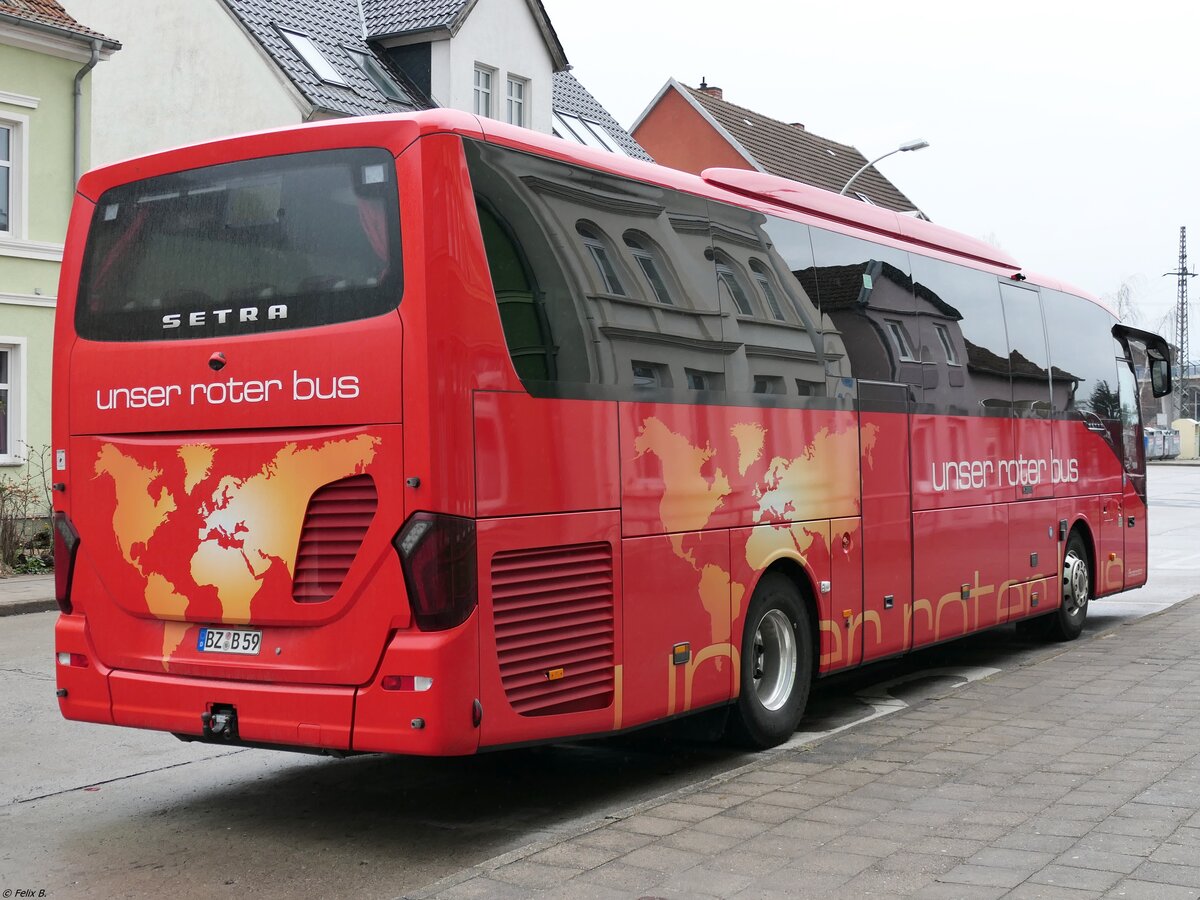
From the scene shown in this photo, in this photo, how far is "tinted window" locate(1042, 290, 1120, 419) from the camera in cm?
1254

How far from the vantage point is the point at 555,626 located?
6371mm

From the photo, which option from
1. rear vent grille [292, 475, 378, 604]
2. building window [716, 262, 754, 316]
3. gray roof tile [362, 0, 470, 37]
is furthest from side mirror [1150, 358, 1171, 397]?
gray roof tile [362, 0, 470, 37]

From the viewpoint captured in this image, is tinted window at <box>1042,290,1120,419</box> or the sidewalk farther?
the sidewalk

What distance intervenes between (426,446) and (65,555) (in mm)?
2119

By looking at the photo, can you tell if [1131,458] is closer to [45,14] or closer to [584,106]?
[45,14]

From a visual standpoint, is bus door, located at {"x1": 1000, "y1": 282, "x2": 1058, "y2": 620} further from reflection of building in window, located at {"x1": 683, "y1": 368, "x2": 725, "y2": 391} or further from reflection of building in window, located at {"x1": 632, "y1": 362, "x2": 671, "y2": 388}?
reflection of building in window, located at {"x1": 632, "y1": 362, "x2": 671, "y2": 388}

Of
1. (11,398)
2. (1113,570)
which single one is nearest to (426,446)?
(1113,570)

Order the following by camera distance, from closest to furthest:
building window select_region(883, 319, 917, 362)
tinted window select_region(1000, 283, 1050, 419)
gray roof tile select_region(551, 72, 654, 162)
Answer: building window select_region(883, 319, 917, 362), tinted window select_region(1000, 283, 1050, 419), gray roof tile select_region(551, 72, 654, 162)

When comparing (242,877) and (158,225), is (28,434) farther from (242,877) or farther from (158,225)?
(242,877)

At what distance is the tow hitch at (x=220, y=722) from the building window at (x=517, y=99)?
26.4m

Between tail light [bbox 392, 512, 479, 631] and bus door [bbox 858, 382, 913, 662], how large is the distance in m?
3.90

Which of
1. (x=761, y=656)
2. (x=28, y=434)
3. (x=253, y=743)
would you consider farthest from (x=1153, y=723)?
(x=28, y=434)

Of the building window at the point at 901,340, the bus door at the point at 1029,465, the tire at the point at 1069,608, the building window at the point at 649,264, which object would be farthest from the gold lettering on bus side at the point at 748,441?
the tire at the point at 1069,608

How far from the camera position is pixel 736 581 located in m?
7.70
